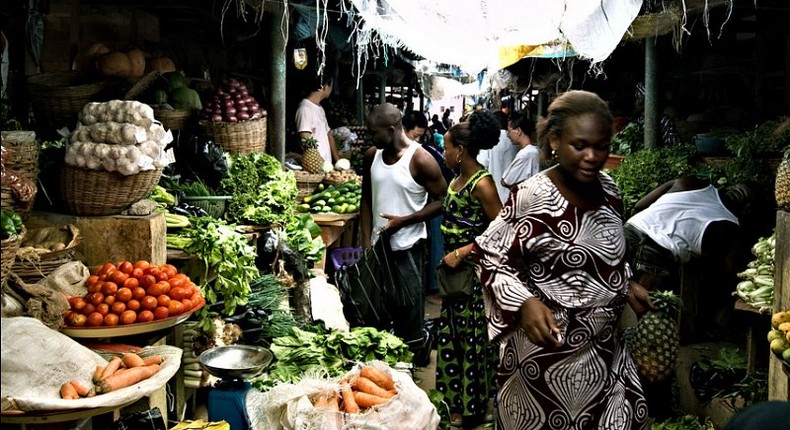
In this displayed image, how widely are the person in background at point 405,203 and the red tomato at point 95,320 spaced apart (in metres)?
2.39

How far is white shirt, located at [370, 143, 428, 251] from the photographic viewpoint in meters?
5.95

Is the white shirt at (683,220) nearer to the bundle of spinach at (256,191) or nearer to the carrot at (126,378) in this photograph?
the bundle of spinach at (256,191)

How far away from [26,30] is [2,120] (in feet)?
2.85

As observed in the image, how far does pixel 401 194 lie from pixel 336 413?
98.7 inches

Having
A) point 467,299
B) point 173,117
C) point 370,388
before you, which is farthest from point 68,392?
point 173,117

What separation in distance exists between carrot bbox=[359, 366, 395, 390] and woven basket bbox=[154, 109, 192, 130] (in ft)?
9.87

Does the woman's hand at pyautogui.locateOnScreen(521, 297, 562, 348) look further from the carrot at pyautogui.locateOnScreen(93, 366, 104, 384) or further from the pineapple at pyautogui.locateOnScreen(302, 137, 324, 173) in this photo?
the pineapple at pyautogui.locateOnScreen(302, 137, 324, 173)

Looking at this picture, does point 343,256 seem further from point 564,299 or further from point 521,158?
point 564,299

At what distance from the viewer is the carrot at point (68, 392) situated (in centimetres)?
310

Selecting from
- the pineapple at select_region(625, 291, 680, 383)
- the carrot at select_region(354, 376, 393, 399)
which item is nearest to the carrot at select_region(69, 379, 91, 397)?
the carrot at select_region(354, 376, 393, 399)

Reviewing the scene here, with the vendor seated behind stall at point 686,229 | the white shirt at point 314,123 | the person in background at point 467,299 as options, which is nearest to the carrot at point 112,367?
the person in background at point 467,299

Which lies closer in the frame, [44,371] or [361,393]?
[44,371]

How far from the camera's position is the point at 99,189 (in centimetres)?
437

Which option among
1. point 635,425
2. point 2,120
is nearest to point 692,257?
point 635,425
